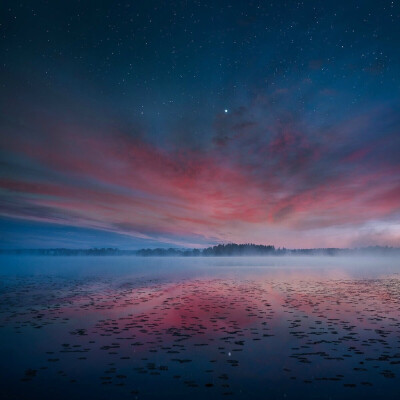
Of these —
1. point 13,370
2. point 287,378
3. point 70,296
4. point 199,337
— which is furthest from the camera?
point 70,296

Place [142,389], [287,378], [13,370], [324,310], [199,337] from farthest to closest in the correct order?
[324,310] < [199,337] < [13,370] < [287,378] < [142,389]

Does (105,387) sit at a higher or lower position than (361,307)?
lower

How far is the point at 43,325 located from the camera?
27.2m

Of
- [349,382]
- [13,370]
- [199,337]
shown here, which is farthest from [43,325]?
[349,382]

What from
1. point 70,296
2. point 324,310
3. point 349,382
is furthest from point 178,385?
point 70,296

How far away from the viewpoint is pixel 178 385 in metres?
15.6

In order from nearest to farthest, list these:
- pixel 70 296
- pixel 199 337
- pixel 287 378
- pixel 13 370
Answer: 1. pixel 287 378
2. pixel 13 370
3. pixel 199 337
4. pixel 70 296

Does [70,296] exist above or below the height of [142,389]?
above

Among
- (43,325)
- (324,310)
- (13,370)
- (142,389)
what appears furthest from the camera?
(324,310)

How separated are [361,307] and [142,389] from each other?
28.1m

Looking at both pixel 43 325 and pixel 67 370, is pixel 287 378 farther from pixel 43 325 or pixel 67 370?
pixel 43 325

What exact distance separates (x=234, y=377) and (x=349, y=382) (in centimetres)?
540

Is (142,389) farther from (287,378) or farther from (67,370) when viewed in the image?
(287,378)

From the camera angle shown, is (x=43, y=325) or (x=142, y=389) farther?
(x=43, y=325)
